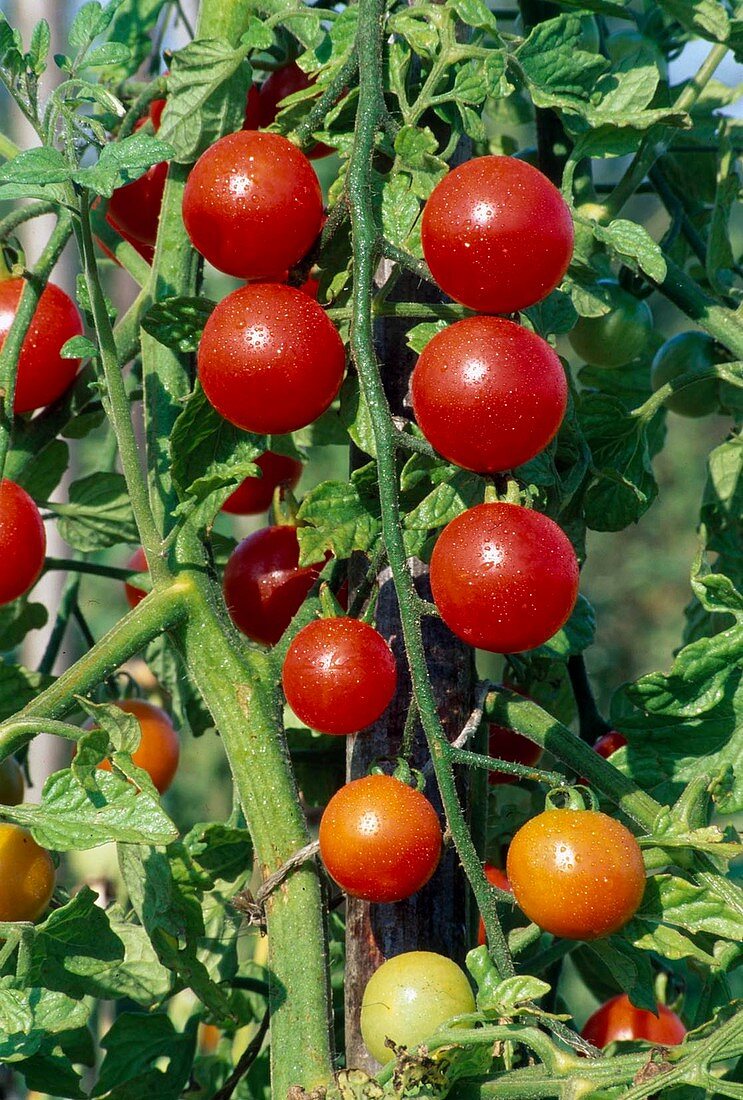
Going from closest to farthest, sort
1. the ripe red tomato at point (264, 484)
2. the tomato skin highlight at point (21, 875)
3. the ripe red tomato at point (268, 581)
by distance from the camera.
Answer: the tomato skin highlight at point (21, 875), the ripe red tomato at point (268, 581), the ripe red tomato at point (264, 484)

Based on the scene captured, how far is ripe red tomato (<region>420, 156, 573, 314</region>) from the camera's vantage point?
1.93ft

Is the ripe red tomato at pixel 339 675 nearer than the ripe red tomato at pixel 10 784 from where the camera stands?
Yes

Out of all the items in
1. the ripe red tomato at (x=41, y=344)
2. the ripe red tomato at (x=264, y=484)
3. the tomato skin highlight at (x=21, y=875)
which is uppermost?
the ripe red tomato at (x=41, y=344)

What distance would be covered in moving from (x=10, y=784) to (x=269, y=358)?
44 cm

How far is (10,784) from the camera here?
2.91 feet

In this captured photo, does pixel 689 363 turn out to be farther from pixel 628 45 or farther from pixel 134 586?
pixel 134 586

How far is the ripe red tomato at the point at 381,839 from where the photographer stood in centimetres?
61

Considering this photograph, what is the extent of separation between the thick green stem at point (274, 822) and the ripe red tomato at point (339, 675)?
0.08 metres

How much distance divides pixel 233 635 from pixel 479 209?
31 cm

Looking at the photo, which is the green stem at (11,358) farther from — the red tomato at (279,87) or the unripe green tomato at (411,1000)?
the unripe green tomato at (411,1000)

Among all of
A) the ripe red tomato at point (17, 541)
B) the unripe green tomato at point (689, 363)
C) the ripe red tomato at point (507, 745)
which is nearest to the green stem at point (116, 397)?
the ripe red tomato at point (17, 541)

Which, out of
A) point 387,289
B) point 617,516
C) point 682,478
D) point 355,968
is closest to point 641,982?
point 355,968

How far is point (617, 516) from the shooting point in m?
0.82

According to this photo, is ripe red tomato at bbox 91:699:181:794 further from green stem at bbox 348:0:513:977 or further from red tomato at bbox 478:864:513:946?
green stem at bbox 348:0:513:977
